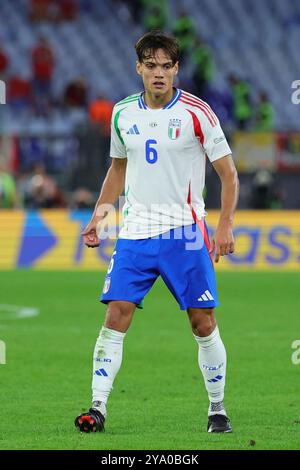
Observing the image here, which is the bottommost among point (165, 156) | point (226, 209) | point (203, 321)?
point (203, 321)

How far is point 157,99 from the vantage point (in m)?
7.06

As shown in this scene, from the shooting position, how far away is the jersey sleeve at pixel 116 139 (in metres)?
7.17

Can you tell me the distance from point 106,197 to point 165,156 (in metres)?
0.56

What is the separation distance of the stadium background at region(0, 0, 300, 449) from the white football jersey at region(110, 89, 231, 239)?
1256 mm

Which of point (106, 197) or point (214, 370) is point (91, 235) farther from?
point (214, 370)

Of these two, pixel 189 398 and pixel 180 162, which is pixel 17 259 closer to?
pixel 189 398

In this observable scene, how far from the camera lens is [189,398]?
8.52 metres

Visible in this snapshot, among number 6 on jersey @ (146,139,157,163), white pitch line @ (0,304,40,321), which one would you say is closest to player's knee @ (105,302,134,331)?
number 6 on jersey @ (146,139,157,163)

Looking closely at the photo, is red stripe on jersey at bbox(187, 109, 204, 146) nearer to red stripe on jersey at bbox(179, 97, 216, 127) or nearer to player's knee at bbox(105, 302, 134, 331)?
red stripe on jersey at bbox(179, 97, 216, 127)

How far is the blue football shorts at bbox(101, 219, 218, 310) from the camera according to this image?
702 centimetres

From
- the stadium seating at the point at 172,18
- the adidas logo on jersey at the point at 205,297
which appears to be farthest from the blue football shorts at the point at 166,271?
the stadium seating at the point at 172,18

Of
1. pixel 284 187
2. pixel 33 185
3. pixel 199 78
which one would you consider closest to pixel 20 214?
pixel 33 185

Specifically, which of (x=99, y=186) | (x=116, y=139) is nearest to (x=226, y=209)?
(x=116, y=139)

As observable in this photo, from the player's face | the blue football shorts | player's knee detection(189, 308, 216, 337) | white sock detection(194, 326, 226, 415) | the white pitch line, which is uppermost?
the player's face
